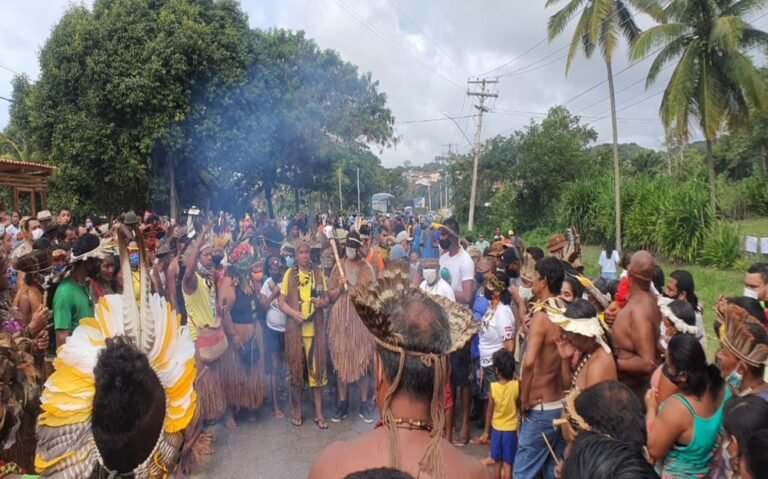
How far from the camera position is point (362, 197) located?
71562mm

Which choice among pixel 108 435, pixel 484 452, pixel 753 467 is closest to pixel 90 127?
pixel 484 452

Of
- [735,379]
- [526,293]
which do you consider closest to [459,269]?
[526,293]

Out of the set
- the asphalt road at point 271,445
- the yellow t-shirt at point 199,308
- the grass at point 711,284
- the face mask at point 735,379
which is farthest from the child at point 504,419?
the grass at point 711,284

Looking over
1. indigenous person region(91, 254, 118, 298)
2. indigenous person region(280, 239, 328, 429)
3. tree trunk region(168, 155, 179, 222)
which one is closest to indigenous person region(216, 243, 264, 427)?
indigenous person region(280, 239, 328, 429)

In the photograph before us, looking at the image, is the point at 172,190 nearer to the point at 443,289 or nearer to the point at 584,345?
the point at 443,289

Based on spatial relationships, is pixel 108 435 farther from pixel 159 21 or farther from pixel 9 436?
pixel 159 21

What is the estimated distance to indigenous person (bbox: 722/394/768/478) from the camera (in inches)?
87.9

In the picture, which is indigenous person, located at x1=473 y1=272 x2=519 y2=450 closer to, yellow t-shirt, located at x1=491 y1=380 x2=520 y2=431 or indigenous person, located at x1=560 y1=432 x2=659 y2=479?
yellow t-shirt, located at x1=491 y1=380 x2=520 y2=431

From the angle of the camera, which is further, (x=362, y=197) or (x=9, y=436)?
(x=362, y=197)

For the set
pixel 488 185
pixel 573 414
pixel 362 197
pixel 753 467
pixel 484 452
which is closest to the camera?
pixel 753 467

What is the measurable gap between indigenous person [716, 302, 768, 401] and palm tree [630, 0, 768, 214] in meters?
16.7

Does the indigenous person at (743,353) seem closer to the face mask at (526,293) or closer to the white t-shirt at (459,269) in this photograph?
the face mask at (526,293)

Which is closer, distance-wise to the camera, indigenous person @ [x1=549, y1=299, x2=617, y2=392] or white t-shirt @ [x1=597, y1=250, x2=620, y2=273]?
indigenous person @ [x1=549, y1=299, x2=617, y2=392]

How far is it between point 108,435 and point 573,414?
7.18 feet
